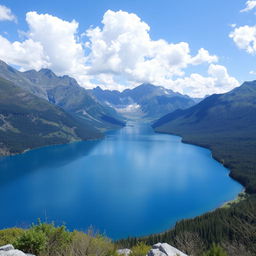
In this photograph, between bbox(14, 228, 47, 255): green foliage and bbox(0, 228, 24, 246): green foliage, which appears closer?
bbox(14, 228, 47, 255): green foliage

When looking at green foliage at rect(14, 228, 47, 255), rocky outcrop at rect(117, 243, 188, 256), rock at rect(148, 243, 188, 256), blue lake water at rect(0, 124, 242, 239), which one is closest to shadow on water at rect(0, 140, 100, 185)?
blue lake water at rect(0, 124, 242, 239)

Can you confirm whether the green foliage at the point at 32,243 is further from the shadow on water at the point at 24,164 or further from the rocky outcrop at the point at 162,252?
the shadow on water at the point at 24,164

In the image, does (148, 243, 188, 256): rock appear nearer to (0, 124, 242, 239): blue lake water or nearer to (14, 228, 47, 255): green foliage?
(14, 228, 47, 255): green foliage

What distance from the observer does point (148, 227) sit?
261 ft

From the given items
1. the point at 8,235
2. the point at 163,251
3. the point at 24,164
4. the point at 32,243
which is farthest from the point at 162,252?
the point at 24,164

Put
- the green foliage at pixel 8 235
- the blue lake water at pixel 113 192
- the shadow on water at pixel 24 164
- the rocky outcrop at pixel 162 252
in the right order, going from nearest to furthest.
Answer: the rocky outcrop at pixel 162 252 < the green foliage at pixel 8 235 < the blue lake water at pixel 113 192 < the shadow on water at pixel 24 164

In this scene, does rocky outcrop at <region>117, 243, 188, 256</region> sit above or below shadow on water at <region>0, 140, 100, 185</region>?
above

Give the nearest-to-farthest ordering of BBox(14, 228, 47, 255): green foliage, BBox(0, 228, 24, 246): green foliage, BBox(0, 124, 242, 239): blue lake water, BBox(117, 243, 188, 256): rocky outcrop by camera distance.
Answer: BBox(14, 228, 47, 255): green foliage, BBox(117, 243, 188, 256): rocky outcrop, BBox(0, 228, 24, 246): green foliage, BBox(0, 124, 242, 239): blue lake water

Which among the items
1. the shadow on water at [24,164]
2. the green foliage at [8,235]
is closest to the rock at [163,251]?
the green foliage at [8,235]

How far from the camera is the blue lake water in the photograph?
83312 mm

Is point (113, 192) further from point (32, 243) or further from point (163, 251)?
point (32, 243)

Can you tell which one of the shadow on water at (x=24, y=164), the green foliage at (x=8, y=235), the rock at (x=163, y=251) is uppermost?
the rock at (x=163, y=251)

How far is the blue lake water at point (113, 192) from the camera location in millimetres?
83312

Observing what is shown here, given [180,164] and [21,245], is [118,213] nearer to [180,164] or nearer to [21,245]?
[21,245]
